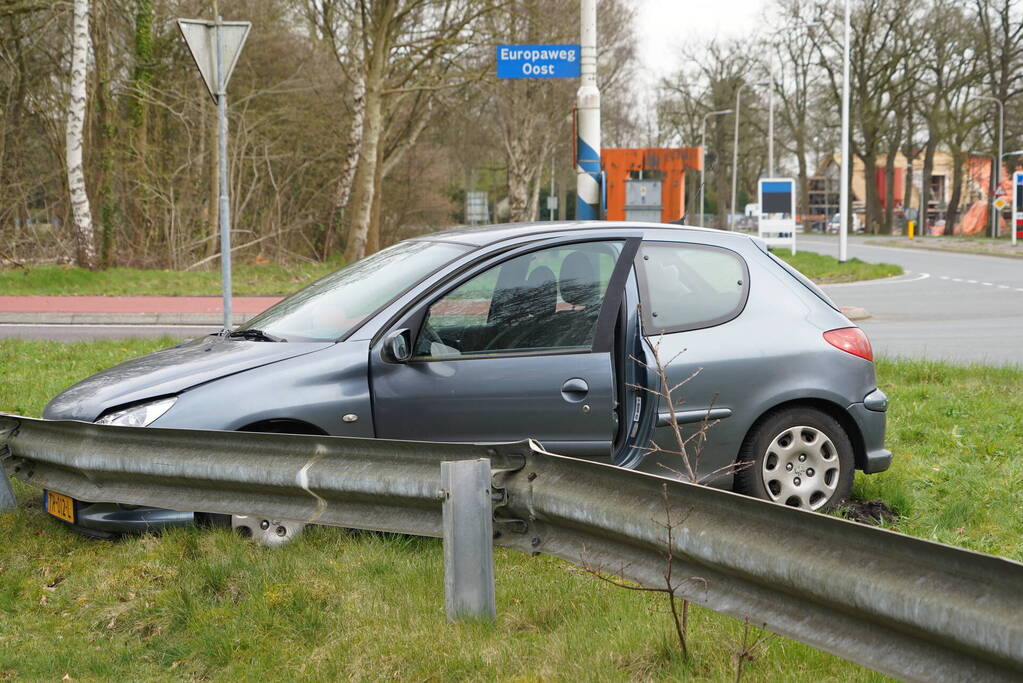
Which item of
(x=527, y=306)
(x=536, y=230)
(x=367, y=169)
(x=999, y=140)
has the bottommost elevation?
(x=527, y=306)

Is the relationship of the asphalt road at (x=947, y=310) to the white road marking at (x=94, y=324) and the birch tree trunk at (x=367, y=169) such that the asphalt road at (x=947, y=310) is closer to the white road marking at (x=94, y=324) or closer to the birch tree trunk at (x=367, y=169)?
the white road marking at (x=94, y=324)

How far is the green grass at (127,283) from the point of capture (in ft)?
66.5

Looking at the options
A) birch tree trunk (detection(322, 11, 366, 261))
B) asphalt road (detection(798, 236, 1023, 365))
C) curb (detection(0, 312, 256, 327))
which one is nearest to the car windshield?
asphalt road (detection(798, 236, 1023, 365))

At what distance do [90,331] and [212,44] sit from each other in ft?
22.9

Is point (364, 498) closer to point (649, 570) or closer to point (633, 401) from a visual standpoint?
point (649, 570)

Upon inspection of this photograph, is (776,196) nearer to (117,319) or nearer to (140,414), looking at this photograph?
(117,319)

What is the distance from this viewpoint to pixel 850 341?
598 centimetres

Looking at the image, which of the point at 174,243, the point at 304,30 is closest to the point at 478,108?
the point at 304,30

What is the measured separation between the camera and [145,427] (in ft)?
15.5

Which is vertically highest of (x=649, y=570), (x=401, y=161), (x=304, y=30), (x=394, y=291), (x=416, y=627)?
(x=304, y=30)

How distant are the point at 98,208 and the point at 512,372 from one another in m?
20.2

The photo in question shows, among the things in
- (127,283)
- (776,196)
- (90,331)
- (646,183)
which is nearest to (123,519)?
(90,331)

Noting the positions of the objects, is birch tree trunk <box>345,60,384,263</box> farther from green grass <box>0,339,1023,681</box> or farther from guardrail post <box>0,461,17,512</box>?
guardrail post <box>0,461,17,512</box>

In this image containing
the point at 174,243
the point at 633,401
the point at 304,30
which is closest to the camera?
the point at 633,401
